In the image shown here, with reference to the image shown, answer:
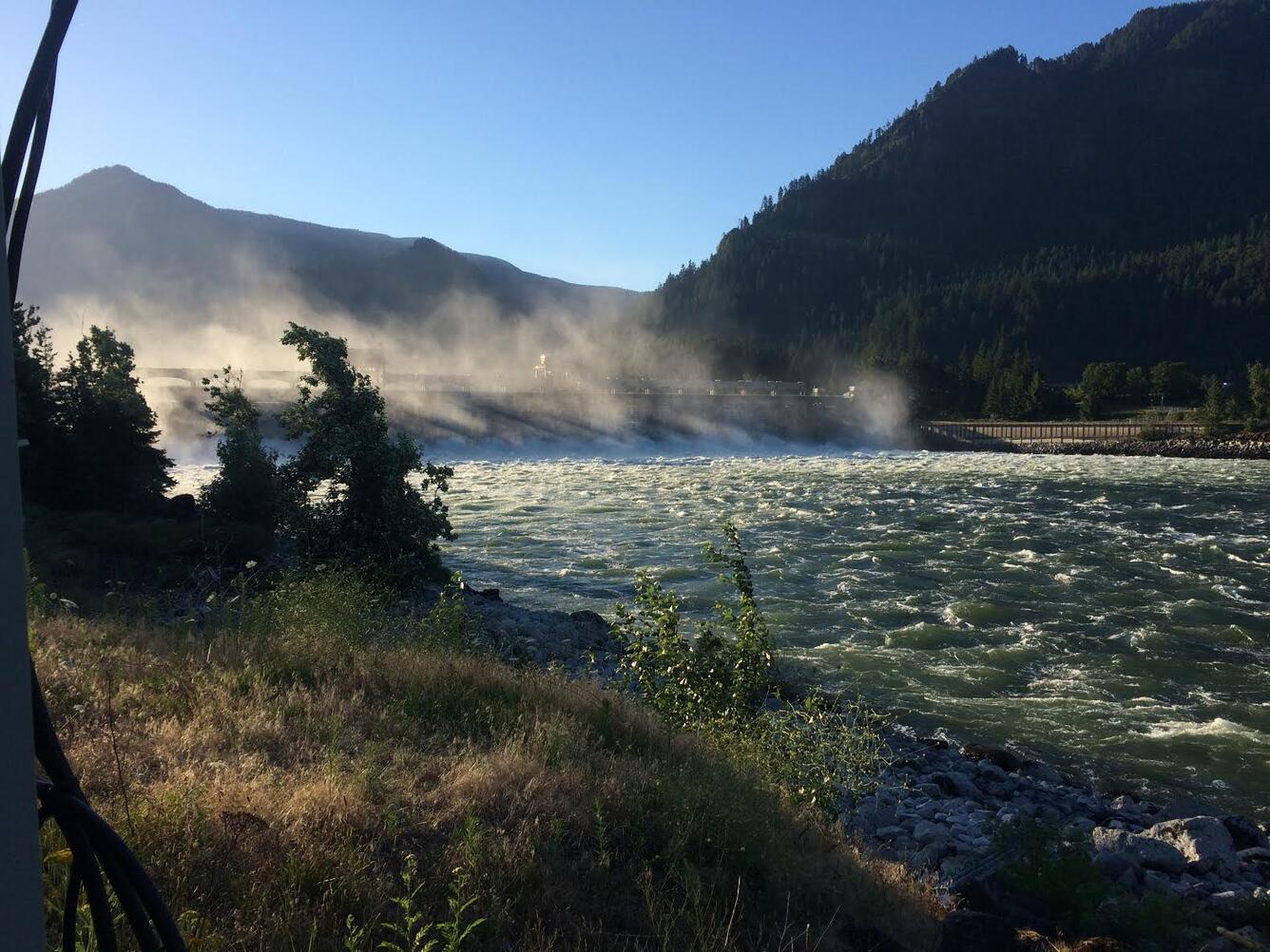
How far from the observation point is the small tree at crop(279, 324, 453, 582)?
1530 cm

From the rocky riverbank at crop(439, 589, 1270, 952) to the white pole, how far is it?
13.7 feet

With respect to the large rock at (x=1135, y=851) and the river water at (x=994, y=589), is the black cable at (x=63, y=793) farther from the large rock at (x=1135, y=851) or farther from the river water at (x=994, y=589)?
the river water at (x=994, y=589)

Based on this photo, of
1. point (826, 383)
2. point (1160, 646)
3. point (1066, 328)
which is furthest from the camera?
point (1066, 328)

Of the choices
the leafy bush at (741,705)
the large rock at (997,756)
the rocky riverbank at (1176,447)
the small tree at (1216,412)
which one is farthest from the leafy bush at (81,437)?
the small tree at (1216,412)

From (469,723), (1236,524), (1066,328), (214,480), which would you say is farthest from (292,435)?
(1066,328)

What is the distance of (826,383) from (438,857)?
12962 cm

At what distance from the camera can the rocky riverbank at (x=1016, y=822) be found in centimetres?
582

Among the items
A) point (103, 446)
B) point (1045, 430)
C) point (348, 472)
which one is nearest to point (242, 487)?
point (103, 446)

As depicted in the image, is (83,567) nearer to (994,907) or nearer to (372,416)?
(372,416)

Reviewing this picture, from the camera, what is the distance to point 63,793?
1.47 meters

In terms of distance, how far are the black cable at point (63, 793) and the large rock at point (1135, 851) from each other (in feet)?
Result: 25.1

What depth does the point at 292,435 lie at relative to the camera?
15648 millimetres

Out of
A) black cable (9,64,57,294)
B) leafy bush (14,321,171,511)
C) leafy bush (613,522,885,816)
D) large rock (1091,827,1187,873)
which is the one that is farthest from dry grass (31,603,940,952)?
leafy bush (14,321,171,511)

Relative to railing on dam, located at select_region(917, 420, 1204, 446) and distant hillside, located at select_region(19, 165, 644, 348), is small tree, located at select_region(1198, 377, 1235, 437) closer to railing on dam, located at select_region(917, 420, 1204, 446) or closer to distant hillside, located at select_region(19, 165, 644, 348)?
railing on dam, located at select_region(917, 420, 1204, 446)
